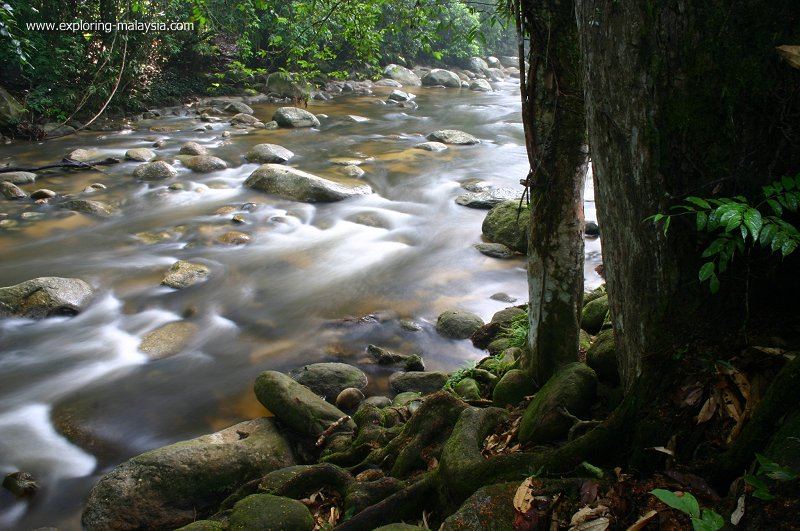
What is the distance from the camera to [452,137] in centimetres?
1722

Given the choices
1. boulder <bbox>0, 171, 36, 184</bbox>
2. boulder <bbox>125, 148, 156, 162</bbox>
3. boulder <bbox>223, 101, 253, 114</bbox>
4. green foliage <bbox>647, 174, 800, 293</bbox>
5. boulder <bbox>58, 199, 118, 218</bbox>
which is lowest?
boulder <bbox>58, 199, 118, 218</bbox>

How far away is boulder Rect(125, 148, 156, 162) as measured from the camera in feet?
45.5

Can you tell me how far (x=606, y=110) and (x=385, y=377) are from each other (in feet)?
13.8

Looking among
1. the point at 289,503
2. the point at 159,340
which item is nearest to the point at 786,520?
the point at 289,503

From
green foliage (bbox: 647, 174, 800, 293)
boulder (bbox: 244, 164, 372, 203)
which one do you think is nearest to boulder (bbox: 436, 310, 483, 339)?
green foliage (bbox: 647, 174, 800, 293)

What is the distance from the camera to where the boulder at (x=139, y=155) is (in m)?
13.9

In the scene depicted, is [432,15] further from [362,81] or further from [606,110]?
[362,81]

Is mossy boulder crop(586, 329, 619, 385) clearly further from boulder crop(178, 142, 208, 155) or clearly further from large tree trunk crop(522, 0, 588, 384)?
boulder crop(178, 142, 208, 155)

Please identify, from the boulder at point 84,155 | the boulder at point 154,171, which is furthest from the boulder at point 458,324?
the boulder at point 84,155

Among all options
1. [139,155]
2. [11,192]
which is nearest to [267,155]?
[139,155]

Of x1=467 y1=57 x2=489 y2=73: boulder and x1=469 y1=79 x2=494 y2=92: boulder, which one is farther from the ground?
x1=467 y1=57 x2=489 y2=73: boulder

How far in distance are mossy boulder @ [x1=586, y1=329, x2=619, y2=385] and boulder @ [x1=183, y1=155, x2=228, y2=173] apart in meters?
11.5

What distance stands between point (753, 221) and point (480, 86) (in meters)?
29.8

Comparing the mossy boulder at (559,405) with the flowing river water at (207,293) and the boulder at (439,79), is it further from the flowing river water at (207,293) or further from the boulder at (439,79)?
the boulder at (439,79)
